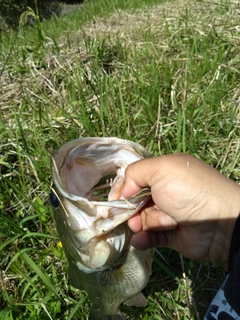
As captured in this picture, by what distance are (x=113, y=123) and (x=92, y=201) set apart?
1430 mm

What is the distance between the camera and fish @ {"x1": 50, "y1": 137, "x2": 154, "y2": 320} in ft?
3.99

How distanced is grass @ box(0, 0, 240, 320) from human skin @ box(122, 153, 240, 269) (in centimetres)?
54

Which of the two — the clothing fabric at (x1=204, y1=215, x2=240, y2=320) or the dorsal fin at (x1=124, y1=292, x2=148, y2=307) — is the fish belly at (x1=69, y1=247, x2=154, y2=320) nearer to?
the dorsal fin at (x1=124, y1=292, x2=148, y2=307)

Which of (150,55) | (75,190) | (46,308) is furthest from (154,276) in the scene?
(150,55)

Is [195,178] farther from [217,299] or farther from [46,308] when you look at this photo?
[46,308]

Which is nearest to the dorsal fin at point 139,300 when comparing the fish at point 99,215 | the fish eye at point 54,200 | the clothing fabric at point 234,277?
the fish at point 99,215

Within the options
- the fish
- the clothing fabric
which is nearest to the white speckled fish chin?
the fish

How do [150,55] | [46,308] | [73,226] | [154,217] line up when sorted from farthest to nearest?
[150,55] → [46,308] → [154,217] → [73,226]

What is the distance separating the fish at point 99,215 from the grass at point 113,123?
457mm

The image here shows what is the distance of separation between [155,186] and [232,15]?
319cm

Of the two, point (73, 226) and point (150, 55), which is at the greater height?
point (73, 226)

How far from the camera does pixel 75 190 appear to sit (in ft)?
4.45

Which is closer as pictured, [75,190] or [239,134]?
[75,190]

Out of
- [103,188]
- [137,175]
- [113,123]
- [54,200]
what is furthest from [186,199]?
[113,123]
